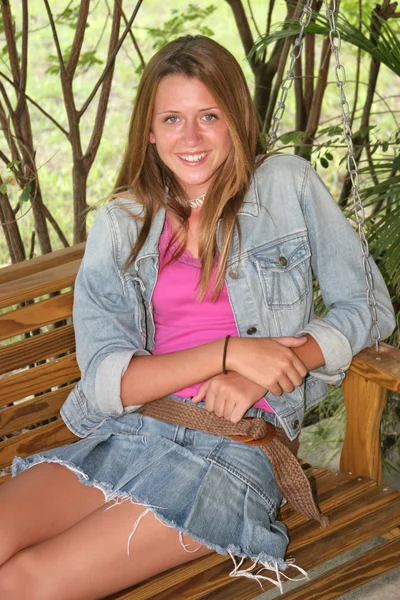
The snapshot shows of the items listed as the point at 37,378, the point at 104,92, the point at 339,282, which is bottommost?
the point at 37,378

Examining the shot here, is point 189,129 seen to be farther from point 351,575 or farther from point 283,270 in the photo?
point 351,575

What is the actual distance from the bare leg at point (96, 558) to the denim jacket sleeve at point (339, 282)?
0.56 metres

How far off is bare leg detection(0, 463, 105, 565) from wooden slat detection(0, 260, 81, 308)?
17.0 inches

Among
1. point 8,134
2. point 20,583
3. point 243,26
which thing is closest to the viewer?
point 20,583

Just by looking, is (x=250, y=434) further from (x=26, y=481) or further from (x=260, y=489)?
(x=26, y=481)

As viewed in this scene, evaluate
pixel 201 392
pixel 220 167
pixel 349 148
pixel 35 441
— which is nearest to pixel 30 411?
pixel 35 441

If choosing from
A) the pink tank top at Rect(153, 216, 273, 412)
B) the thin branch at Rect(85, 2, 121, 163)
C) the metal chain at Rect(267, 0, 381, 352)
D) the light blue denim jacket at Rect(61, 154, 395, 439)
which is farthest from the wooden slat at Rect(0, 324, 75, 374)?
the thin branch at Rect(85, 2, 121, 163)

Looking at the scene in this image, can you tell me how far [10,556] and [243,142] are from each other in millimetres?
1081

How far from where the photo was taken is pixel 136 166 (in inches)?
95.7

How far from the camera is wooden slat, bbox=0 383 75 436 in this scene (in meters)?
2.62

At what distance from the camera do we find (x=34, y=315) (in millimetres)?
2535

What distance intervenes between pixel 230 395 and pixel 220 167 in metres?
0.57

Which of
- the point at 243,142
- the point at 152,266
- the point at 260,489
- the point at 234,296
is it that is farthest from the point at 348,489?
the point at 243,142

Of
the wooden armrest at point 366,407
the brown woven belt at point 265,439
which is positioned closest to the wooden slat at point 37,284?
the brown woven belt at point 265,439
